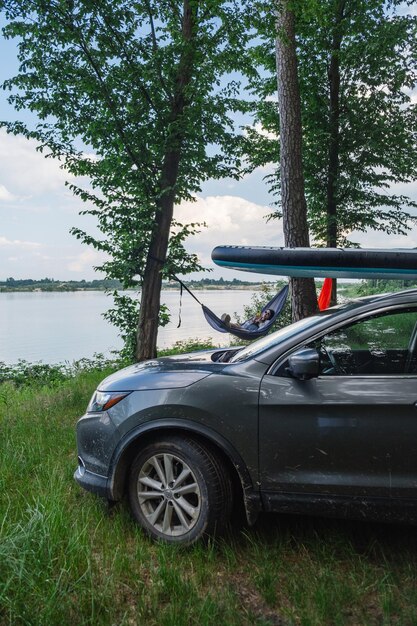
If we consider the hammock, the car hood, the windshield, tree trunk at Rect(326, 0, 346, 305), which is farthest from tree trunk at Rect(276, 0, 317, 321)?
tree trunk at Rect(326, 0, 346, 305)

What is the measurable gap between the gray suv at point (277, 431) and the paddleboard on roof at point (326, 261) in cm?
29

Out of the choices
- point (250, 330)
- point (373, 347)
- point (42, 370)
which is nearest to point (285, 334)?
point (373, 347)

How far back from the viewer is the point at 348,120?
48.0 ft

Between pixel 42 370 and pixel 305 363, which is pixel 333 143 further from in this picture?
pixel 305 363

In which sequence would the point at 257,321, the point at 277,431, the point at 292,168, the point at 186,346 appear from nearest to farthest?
the point at 277,431
the point at 292,168
the point at 257,321
the point at 186,346

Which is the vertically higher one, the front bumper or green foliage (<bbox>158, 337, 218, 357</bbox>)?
the front bumper

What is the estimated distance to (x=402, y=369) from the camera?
304 centimetres

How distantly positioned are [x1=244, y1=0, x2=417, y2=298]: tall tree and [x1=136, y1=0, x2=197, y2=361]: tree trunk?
4439 mm

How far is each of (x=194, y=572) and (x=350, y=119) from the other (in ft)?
46.7

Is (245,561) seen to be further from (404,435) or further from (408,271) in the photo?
(408,271)

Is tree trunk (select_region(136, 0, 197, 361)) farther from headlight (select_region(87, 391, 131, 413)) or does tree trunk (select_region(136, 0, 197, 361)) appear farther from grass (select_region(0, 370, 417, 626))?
grass (select_region(0, 370, 417, 626))

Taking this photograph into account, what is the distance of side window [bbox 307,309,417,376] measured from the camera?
3.11 meters

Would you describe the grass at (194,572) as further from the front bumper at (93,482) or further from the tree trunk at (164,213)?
the tree trunk at (164,213)

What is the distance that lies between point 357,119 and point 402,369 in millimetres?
13297
